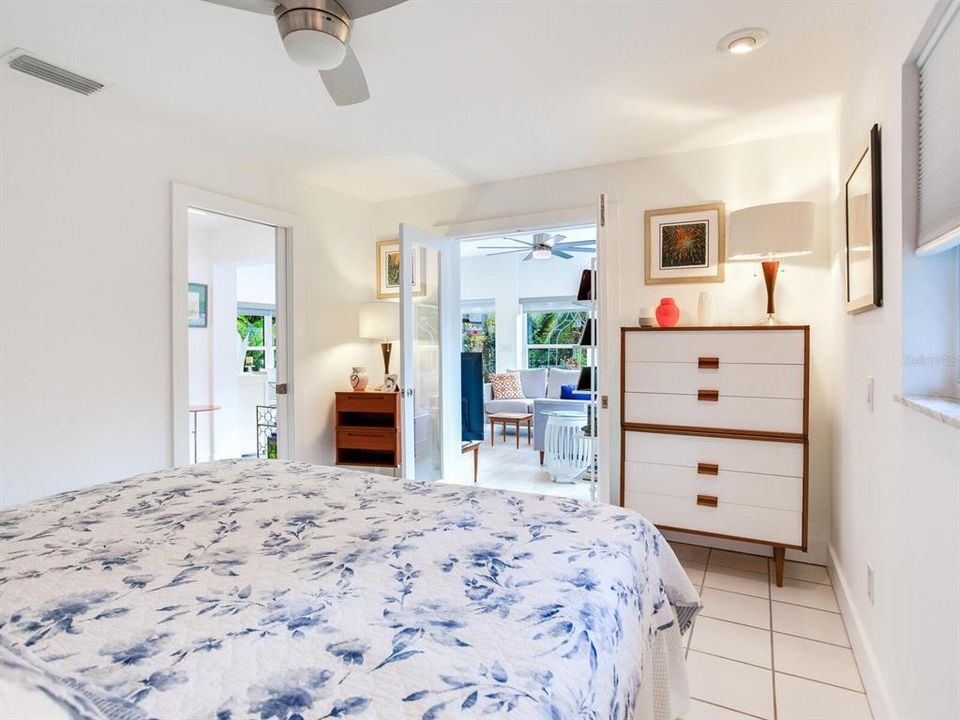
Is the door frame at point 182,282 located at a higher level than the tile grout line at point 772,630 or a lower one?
higher

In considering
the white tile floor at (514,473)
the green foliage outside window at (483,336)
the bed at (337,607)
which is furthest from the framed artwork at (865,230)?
the green foliage outside window at (483,336)

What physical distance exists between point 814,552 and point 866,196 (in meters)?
2.07

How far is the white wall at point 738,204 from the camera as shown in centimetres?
283

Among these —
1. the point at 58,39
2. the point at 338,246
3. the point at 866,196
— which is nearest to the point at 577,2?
the point at 866,196

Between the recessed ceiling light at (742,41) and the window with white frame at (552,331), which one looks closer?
the recessed ceiling light at (742,41)

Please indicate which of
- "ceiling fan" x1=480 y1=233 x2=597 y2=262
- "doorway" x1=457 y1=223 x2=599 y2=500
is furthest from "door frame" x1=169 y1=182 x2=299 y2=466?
"ceiling fan" x1=480 y1=233 x2=597 y2=262

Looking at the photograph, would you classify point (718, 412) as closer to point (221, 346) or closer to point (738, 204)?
point (738, 204)

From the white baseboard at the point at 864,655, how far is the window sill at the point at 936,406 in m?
0.92

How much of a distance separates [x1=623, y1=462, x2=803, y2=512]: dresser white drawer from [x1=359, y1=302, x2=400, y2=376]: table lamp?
198 centimetres

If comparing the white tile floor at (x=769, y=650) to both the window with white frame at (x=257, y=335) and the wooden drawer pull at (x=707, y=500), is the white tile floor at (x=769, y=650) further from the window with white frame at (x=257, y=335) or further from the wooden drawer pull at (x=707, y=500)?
the window with white frame at (x=257, y=335)

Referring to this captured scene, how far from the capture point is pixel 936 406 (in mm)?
1123

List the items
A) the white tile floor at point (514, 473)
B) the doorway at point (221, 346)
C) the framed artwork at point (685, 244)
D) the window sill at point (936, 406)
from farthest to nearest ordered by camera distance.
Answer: the doorway at point (221, 346)
the white tile floor at point (514, 473)
the framed artwork at point (685, 244)
the window sill at point (936, 406)

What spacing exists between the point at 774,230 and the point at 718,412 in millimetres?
970

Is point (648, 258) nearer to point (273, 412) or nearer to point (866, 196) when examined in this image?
point (866, 196)
